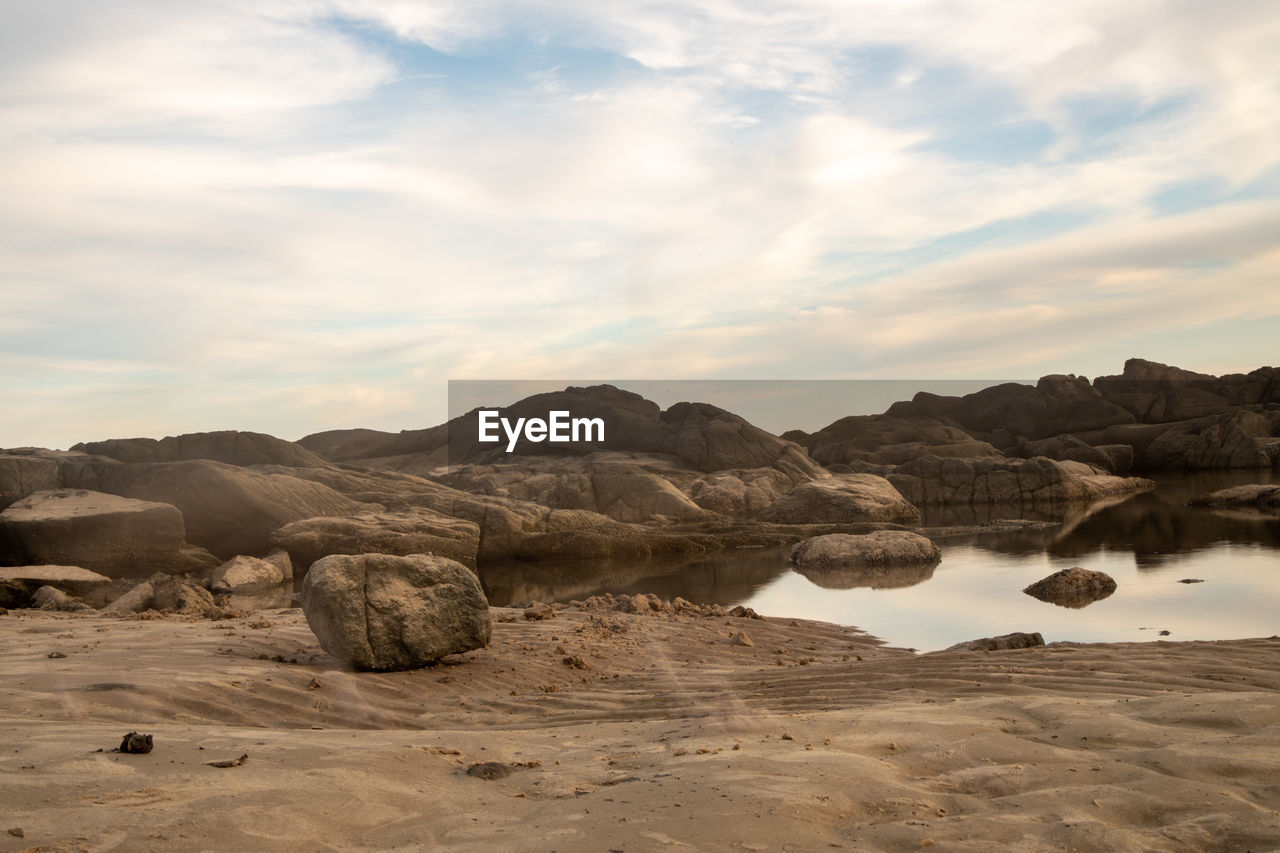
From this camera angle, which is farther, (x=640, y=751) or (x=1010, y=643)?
(x=1010, y=643)

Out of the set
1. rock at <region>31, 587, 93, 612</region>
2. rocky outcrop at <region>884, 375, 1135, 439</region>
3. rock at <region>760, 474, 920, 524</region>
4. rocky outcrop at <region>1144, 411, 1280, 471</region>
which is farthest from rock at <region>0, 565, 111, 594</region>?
rocky outcrop at <region>884, 375, 1135, 439</region>

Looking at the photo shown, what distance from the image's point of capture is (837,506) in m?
28.6

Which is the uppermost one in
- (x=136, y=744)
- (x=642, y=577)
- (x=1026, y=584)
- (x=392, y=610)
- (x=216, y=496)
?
(x=216, y=496)

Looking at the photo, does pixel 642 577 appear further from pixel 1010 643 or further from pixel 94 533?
pixel 1010 643

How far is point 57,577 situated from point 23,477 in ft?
24.4

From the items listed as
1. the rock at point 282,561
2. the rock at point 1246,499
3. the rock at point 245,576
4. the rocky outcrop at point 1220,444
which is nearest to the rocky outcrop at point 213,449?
the rock at point 282,561

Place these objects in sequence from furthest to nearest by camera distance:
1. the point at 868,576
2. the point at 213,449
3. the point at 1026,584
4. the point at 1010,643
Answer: the point at 213,449 → the point at 868,576 → the point at 1026,584 → the point at 1010,643

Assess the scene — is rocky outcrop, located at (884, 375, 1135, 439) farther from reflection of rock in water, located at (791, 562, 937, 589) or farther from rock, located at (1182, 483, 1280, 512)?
reflection of rock in water, located at (791, 562, 937, 589)

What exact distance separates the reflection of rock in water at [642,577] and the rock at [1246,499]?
1375 cm

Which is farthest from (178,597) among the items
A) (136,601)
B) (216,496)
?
(216,496)

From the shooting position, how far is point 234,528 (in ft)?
71.9

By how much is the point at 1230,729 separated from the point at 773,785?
2.64m

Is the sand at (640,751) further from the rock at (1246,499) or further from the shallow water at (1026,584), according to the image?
the rock at (1246,499)

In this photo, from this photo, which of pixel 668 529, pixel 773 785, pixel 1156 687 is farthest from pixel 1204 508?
pixel 773 785
